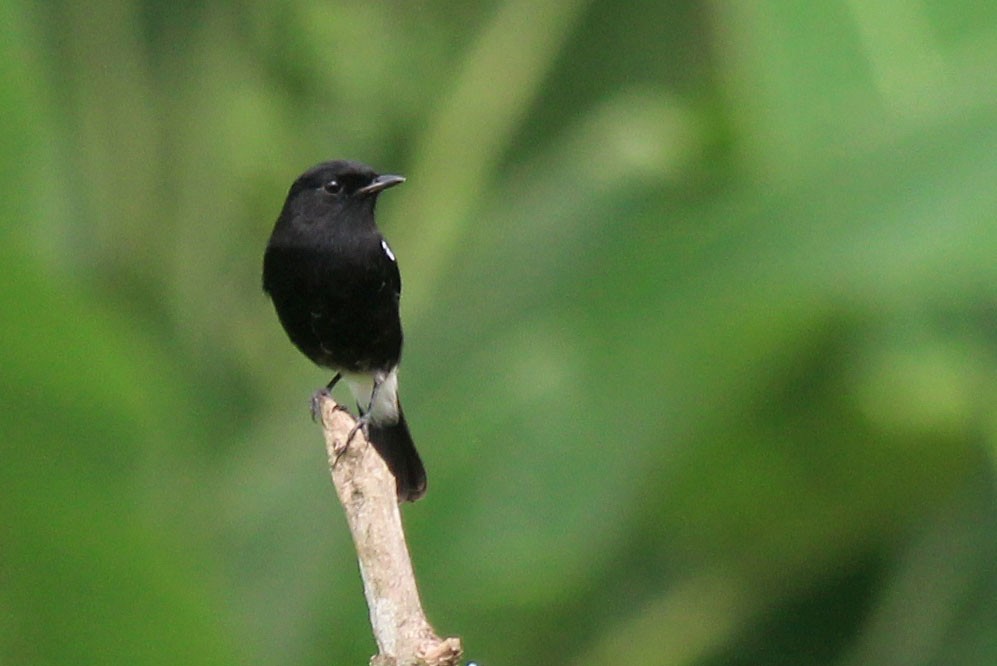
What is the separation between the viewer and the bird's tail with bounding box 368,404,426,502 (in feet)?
7.27

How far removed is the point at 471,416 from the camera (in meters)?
2.13

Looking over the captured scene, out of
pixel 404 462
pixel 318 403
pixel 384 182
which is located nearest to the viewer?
pixel 318 403

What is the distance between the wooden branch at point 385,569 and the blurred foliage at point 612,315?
5.4 inches

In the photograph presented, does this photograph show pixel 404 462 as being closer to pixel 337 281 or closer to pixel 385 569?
pixel 337 281

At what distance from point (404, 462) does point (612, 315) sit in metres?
0.48

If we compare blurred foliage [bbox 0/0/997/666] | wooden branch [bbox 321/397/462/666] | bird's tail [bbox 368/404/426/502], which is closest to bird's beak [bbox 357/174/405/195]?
blurred foliage [bbox 0/0/997/666]

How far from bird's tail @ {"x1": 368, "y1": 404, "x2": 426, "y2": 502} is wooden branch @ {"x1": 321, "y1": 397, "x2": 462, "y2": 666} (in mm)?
514

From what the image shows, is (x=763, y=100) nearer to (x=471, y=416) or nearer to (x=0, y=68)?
(x=471, y=416)

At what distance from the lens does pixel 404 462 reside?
7.71 feet

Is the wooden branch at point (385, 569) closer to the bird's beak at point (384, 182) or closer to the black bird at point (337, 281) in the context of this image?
the bird's beak at point (384, 182)

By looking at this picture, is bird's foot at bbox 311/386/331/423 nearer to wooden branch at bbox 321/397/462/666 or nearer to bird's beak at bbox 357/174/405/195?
bird's beak at bbox 357/174/405/195

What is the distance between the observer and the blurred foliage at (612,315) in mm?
1805

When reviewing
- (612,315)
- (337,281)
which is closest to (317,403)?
(612,315)

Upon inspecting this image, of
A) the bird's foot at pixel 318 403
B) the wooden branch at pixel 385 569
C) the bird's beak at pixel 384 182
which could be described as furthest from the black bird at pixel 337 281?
the wooden branch at pixel 385 569
